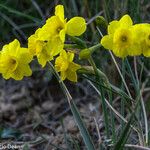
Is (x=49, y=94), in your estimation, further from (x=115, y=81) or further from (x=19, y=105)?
(x=115, y=81)

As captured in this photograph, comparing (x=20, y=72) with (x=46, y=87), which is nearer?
(x=20, y=72)

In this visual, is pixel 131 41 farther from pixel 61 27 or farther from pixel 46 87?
pixel 46 87

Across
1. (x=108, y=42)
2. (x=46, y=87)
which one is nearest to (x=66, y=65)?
(x=108, y=42)

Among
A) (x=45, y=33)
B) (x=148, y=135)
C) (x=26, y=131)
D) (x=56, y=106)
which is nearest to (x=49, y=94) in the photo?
(x=56, y=106)

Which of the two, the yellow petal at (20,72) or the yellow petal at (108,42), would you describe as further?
the yellow petal at (20,72)

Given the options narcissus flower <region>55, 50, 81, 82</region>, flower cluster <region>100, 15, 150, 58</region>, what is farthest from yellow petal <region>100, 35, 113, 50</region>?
narcissus flower <region>55, 50, 81, 82</region>

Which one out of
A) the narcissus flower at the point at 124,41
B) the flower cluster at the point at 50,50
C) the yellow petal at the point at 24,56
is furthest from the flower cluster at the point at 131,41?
the yellow petal at the point at 24,56

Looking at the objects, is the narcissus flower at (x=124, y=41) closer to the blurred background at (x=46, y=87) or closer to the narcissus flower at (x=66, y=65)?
the narcissus flower at (x=66, y=65)
